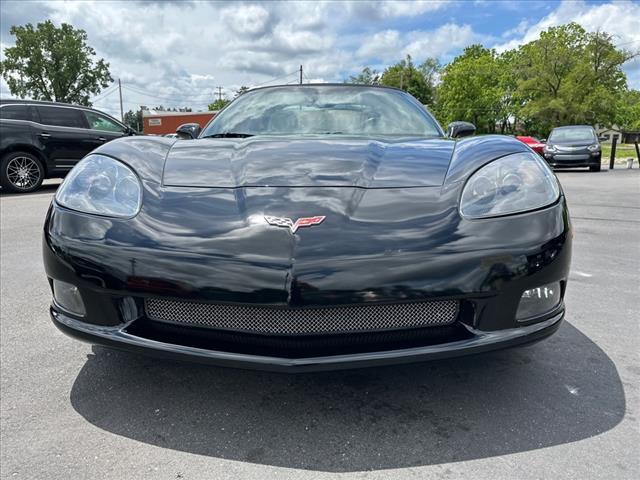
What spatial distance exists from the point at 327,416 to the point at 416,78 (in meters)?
79.8

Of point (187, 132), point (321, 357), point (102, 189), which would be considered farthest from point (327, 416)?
point (187, 132)

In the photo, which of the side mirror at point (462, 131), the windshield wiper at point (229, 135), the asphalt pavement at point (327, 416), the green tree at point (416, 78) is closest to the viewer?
the asphalt pavement at point (327, 416)

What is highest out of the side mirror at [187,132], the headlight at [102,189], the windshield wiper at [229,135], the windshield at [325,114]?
the windshield at [325,114]

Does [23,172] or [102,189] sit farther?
[23,172]

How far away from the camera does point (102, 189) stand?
176cm

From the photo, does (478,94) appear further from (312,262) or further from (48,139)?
(312,262)

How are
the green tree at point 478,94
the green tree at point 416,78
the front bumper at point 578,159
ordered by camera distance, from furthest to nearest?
1. the green tree at point 416,78
2. the green tree at point 478,94
3. the front bumper at point 578,159

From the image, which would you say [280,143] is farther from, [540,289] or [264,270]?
[540,289]

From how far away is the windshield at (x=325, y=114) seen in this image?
2693 mm

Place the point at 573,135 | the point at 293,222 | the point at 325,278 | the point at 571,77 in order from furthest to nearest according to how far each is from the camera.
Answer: the point at 571,77 → the point at 573,135 → the point at 293,222 → the point at 325,278

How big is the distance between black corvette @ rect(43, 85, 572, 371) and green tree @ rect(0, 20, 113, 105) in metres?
49.2

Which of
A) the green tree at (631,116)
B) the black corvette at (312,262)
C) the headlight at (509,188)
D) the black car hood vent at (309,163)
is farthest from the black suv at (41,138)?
the green tree at (631,116)

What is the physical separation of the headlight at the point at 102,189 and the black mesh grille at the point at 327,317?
41cm

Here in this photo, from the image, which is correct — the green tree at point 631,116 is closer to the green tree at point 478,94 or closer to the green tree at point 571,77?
the green tree at point 478,94
